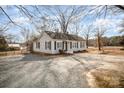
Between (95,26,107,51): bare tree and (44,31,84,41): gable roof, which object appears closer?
(95,26,107,51): bare tree

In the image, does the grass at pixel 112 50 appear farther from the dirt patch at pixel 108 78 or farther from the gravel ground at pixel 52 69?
the dirt patch at pixel 108 78

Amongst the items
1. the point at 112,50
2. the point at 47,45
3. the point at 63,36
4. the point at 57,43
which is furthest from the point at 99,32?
the point at 47,45

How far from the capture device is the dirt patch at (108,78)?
3.05m

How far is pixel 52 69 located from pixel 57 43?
479mm

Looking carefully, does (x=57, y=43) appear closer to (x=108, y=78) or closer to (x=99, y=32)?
(x=99, y=32)

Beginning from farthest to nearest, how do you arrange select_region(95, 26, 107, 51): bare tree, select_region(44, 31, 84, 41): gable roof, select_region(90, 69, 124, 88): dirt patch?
select_region(44, 31, 84, 41): gable roof → select_region(95, 26, 107, 51): bare tree → select_region(90, 69, 124, 88): dirt patch

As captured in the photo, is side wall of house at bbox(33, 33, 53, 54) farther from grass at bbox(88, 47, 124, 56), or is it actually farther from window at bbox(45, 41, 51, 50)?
grass at bbox(88, 47, 124, 56)

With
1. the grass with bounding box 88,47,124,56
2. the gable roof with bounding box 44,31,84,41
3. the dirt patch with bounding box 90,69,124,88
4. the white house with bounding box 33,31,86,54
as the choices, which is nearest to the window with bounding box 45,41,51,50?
the white house with bounding box 33,31,86,54

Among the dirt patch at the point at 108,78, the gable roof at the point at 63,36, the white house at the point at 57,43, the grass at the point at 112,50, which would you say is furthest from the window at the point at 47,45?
the dirt patch at the point at 108,78

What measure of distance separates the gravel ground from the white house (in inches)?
5.9

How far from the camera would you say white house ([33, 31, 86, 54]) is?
11.1 ft

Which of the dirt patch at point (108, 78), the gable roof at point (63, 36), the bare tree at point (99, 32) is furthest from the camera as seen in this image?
A: the gable roof at point (63, 36)

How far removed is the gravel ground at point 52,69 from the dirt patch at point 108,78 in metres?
0.06

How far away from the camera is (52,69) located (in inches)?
126
